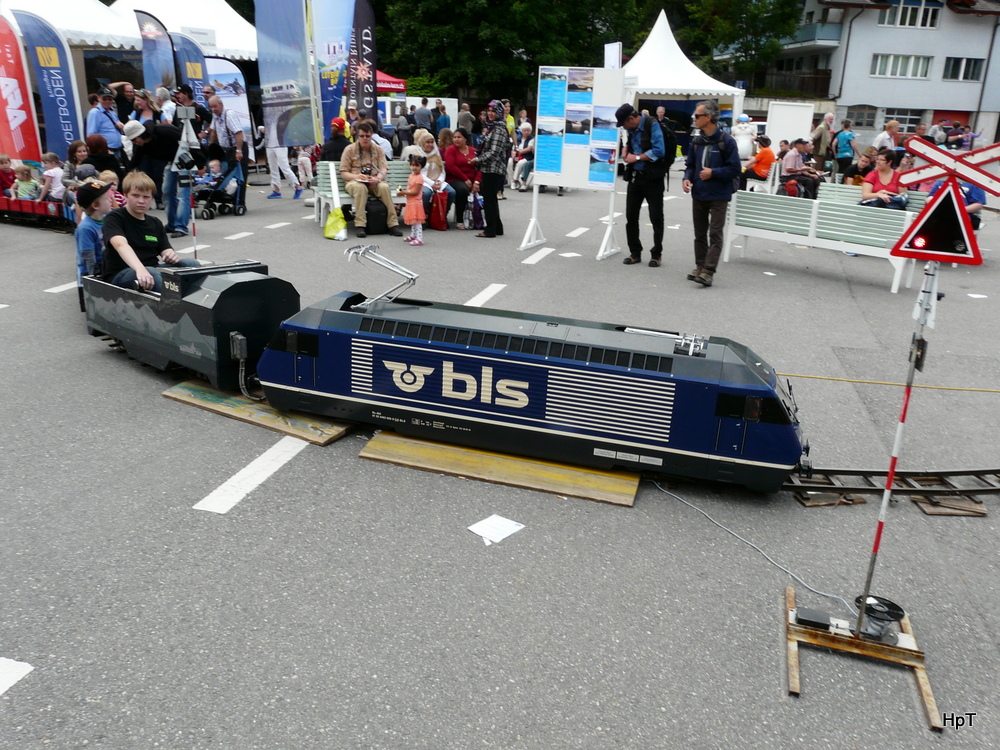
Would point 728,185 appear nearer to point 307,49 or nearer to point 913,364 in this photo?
point 913,364

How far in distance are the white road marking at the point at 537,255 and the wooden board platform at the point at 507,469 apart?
654 cm

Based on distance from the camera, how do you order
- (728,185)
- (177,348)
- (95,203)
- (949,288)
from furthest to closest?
(949,288)
(728,185)
(95,203)
(177,348)

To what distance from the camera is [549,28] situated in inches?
1599

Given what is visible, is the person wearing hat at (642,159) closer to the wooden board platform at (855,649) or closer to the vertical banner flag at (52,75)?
the wooden board platform at (855,649)

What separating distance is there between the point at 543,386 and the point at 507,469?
0.61 metres

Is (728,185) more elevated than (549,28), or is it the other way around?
(549,28)

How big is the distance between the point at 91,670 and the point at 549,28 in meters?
42.0

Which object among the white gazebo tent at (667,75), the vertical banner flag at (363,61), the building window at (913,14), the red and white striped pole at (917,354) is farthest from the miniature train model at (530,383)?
the building window at (913,14)

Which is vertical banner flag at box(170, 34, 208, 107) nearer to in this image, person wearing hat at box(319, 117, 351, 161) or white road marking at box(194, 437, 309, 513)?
person wearing hat at box(319, 117, 351, 161)

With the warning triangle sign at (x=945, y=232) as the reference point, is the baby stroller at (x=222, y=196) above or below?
below

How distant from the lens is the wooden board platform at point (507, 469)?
4926 mm

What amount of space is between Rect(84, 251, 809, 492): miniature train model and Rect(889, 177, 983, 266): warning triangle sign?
1.22m

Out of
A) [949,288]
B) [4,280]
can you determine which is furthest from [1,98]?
[949,288]

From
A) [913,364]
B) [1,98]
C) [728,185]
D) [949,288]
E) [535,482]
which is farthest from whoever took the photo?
[1,98]
